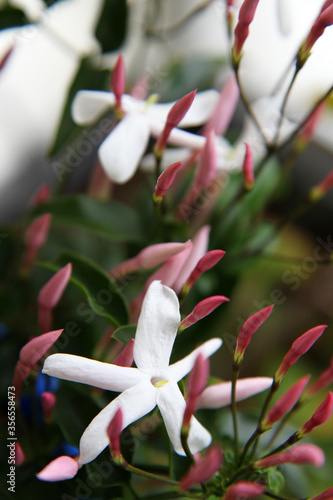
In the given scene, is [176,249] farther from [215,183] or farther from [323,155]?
[323,155]

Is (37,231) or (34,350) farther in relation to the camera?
(37,231)

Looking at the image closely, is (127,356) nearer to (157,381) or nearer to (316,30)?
(157,381)

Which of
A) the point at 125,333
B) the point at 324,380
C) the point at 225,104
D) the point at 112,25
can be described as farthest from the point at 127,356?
the point at 112,25

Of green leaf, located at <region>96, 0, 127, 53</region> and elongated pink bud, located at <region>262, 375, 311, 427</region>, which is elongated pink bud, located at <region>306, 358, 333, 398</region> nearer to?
elongated pink bud, located at <region>262, 375, 311, 427</region>

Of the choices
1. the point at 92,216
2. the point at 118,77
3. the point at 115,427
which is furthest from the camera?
the point at 92,216

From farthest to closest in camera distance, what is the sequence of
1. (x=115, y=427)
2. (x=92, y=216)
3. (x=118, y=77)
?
(x=92, y=216)
(x=118, y=77)
(x=115, y=427)

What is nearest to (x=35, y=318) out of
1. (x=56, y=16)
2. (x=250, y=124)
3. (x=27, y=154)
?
(x=250, y=124)

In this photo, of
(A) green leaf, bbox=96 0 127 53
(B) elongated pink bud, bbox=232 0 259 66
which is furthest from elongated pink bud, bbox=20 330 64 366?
(A) green leaf, bbox=96 0 127 53

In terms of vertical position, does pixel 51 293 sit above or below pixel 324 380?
above
